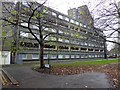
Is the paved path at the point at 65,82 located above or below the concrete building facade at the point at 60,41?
below

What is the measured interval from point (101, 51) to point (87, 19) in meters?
66.9

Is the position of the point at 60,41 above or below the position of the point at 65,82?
above

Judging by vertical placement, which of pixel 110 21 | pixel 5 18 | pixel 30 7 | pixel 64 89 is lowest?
pixel 64 89

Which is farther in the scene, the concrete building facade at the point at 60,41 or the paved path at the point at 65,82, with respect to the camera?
the concrete building facade at the point at 60,41

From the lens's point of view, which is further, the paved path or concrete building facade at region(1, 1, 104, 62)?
concrete building facade at region(1, 1, 104, 62)

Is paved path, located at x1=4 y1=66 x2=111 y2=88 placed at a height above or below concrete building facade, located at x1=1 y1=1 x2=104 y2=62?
below

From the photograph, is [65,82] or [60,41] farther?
[60,41]

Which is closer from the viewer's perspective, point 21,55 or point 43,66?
point 43,66

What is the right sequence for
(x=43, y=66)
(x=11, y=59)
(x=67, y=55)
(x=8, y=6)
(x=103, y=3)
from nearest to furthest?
(x=103, y=3), (x=8, y=6), (x=43, y=66), (x=11, y=59), (x=67, y=55)

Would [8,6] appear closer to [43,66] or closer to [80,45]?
[43,66]

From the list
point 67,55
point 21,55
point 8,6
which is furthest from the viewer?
point 67,55

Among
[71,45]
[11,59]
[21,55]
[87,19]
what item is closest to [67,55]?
[71,45]

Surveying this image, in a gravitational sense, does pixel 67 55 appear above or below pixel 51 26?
below

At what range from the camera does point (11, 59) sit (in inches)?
1151
